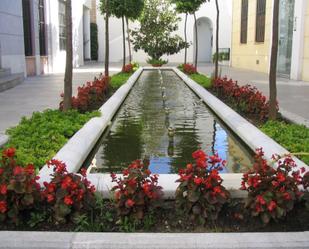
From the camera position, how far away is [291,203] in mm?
3648

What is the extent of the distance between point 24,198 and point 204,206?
1.45 m

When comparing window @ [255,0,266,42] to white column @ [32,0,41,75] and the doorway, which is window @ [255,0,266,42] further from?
white column @ [32,0,41,75]

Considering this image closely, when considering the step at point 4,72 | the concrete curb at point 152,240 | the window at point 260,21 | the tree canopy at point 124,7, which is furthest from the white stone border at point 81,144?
the window at point 260,21

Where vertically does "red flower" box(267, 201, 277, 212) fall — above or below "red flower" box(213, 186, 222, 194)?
below

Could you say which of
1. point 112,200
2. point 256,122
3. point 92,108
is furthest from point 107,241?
point 92,108

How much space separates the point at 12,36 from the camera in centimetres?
1695

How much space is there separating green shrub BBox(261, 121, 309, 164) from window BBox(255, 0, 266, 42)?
16.3 metres

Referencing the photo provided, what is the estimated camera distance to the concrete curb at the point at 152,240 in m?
3.26

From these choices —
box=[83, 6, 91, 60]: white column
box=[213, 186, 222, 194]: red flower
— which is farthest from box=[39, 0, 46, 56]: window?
box=[213, 186, 222, 194]: red flower

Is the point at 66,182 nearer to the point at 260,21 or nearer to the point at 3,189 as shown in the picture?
the point at 3,189

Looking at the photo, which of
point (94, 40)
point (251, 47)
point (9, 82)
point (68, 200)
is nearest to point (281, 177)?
point (68, 200)

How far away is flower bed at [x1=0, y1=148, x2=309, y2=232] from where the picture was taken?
12.0 ft

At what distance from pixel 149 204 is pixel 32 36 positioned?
57.8 feet

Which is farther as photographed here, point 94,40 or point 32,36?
point 94,40
